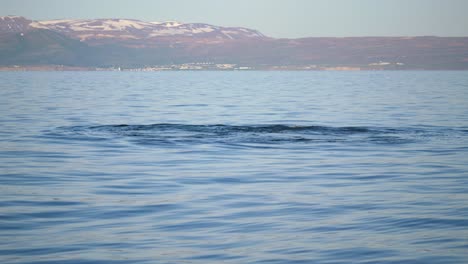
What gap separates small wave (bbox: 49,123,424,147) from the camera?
83.4ft

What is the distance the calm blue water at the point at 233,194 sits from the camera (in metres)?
10.3

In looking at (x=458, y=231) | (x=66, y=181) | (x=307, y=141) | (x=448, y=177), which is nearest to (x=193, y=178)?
(x=66, y=181)

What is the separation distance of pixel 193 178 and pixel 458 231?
23.0 feet

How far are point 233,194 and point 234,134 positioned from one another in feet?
42.8

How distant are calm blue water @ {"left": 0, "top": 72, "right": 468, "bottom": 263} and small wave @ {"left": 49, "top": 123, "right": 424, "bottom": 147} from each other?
0.22 ft

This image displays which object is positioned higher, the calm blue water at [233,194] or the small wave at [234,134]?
the calm blue water at [233,194]

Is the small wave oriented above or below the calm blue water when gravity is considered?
below

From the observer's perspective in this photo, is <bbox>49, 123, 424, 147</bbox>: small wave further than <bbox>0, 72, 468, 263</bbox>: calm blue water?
Yes

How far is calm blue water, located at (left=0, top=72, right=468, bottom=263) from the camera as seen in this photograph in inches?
404

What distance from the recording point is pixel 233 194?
1459cm

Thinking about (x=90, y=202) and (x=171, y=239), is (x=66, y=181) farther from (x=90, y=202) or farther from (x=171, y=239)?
(x=171, y=239)

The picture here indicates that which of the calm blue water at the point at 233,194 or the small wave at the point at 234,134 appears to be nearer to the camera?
the calm blue water at the point at 233,194

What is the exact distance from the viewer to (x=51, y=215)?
12.5m

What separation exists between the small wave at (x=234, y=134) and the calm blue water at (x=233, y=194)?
2.7 inches
